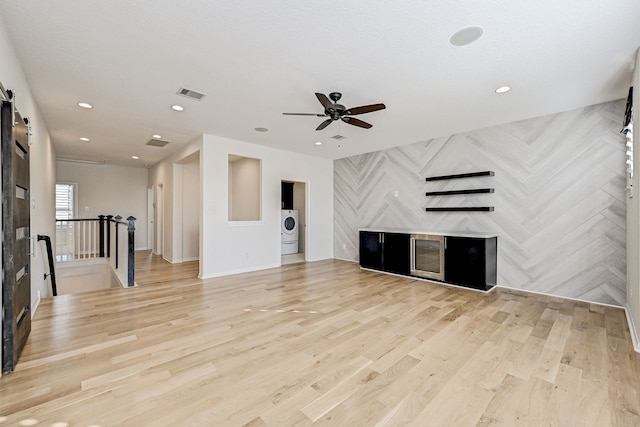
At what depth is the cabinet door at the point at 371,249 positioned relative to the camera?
225 inches

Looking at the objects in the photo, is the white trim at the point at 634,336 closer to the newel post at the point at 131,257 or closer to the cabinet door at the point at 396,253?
the cabinet door at the point at 396,253

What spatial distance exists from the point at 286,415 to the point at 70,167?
31.7 ft

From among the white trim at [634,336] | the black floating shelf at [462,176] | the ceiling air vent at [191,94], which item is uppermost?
the ceiling air vent at [191,94]

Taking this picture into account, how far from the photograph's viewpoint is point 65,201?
790 cm

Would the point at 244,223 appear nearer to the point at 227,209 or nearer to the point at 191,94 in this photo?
the point at 227,209

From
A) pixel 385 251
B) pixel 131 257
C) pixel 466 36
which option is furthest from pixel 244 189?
pixel 466 36

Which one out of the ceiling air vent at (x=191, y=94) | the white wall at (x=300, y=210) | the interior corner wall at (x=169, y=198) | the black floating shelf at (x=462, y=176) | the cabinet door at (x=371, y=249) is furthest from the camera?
the white wall at (x=300, y=210)

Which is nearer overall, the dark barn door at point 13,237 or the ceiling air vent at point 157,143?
the dark barn door at point 13,237

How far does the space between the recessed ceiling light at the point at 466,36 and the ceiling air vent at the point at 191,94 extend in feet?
9.21

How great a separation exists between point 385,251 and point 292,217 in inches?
119

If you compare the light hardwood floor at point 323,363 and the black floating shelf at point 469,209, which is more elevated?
the black floating shelf at point 469,209

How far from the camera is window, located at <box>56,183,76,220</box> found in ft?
25.7

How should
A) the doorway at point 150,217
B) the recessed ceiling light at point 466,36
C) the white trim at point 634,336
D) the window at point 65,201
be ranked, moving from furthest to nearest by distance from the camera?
the doorway at point 150,217, the window at point 65,201, the white trim at point 634,336, the recessed ceiling light at point 466,36

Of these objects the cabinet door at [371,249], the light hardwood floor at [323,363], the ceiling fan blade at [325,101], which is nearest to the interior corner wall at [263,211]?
the cabinet door at [371,249]
